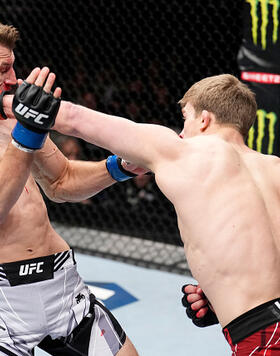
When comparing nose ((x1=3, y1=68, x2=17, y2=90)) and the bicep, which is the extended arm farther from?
nose ((x1=3, y1=68, x2=17, y2=90))

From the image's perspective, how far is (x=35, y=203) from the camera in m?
1.71

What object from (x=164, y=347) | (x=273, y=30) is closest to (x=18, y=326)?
(x=164, y=347)

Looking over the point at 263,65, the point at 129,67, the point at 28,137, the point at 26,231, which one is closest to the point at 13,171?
the point at 28,137

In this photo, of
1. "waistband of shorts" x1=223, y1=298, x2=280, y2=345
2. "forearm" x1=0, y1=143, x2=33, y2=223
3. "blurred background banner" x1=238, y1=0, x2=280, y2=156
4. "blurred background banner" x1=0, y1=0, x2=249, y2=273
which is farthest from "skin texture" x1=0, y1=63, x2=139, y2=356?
"blurred background banner" x1=0, y1=0, x2=249, y2=273

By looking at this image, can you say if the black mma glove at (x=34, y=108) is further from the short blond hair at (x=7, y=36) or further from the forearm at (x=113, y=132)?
the short blond hair at (x=7, y=36)

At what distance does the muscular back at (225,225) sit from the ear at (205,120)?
8cm

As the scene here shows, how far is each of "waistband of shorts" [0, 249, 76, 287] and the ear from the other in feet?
1.94

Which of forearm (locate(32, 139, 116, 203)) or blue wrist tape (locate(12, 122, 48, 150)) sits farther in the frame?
forearm (locate(32, 139, 116, 203))

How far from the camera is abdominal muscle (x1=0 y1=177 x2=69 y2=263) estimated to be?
5.37 ft

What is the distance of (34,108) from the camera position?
4.47ft

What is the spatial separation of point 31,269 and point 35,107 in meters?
0.51

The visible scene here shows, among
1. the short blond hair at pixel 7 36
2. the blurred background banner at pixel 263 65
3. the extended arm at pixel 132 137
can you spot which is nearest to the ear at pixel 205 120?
the extended arm at pixel 132 137

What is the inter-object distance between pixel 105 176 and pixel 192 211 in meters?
0.61

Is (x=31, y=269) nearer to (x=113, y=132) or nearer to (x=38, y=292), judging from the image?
(x=38, y=292)
